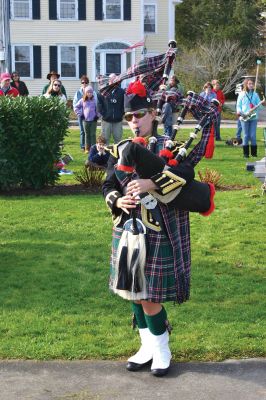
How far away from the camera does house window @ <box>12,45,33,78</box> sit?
36625 mm

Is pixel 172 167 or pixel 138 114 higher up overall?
pixel 138 114

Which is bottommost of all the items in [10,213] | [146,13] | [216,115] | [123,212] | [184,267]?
[10,213]

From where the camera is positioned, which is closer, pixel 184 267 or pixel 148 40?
pixel 184 267

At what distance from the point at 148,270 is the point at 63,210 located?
19.6 ft

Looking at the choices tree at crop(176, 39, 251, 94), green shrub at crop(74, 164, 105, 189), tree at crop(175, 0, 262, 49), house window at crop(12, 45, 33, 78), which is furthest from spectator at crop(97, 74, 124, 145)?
tree at crop(175, 0, 262, 49)

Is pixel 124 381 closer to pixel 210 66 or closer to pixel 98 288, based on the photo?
pixel 98 288

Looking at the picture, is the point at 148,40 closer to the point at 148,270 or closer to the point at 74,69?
the point at 74,69

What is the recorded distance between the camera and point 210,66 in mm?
38312

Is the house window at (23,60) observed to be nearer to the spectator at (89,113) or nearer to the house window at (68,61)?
the house window at (68,61)

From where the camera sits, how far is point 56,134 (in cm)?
1212

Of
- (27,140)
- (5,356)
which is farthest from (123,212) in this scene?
(27,140)

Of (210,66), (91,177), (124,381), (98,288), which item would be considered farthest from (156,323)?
(210,66)

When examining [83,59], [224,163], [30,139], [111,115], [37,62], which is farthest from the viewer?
[83,59]

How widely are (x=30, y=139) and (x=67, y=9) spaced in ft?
86.1
